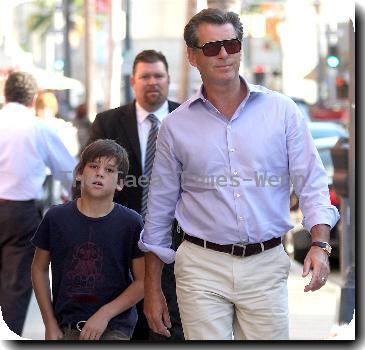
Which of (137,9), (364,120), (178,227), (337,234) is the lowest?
(337,234)

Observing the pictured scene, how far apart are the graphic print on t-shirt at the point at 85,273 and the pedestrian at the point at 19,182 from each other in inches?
94.6

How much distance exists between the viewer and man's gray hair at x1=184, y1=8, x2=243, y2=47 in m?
5.62

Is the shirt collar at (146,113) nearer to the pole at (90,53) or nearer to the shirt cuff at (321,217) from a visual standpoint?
the shirt cuff at (321,217)

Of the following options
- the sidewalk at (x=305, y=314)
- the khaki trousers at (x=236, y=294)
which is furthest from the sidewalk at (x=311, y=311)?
the khaki trousers at (x=236, y=294)

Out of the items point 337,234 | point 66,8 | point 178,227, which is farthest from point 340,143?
point 66,8

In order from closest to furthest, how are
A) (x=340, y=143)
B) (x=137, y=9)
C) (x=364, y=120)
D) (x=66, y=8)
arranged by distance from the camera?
(x=364, y=120) < (x=340, y=143) < (x=137, y=9) < (x=66, y=8)

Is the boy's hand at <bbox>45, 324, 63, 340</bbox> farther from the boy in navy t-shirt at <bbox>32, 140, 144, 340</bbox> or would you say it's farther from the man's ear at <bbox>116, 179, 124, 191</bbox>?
the man's ear at <bbox>116, 179, 124, 191</bbox>

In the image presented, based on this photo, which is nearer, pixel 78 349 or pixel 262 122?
pixel 262 122

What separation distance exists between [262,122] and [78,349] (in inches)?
58.7

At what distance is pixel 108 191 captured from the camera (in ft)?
19.8

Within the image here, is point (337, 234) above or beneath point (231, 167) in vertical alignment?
beneath

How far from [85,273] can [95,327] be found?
0.29m

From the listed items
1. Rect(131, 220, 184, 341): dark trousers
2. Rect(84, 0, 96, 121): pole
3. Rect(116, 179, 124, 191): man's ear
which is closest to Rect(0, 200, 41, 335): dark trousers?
Rect(131, 220, 184, 341): dark trousers

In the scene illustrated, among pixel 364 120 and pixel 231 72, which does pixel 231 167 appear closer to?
pixel 231 72
